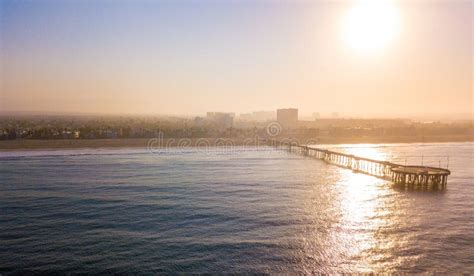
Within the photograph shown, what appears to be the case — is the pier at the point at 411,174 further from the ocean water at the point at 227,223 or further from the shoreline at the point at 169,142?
the shoreline at the point at 169,142

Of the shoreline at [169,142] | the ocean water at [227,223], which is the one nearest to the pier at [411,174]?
the ocean water at [227,223]

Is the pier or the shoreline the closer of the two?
the pier

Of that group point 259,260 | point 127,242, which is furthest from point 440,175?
point 127,242

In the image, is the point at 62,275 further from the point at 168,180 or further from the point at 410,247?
the point at 168,180

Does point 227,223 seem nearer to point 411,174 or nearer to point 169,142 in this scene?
point 411,174

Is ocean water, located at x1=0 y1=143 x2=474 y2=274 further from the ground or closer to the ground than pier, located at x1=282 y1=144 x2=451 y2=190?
closer to the ground

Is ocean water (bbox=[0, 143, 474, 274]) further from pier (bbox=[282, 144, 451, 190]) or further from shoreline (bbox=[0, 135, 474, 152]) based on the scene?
shoreline (bbox=[0, 135, 474, 152])

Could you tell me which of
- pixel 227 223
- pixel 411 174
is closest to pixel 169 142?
pixel 411 174

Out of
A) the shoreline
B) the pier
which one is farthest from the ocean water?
the shoreline
